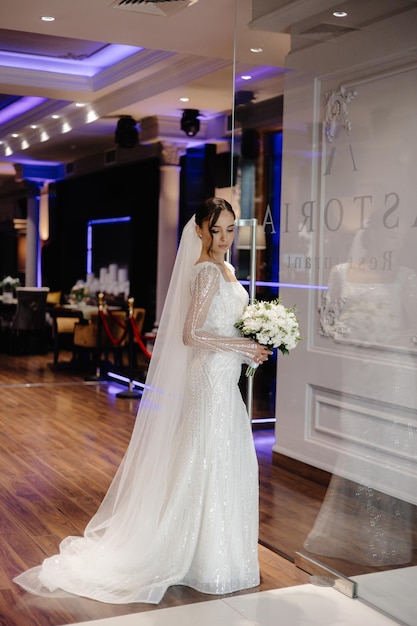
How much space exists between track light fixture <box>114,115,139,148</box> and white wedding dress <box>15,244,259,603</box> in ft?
23.2

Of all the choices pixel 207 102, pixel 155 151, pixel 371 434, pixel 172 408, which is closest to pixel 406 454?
pixel 371 434

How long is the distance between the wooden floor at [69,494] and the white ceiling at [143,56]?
2242mm

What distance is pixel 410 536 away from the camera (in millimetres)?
3438

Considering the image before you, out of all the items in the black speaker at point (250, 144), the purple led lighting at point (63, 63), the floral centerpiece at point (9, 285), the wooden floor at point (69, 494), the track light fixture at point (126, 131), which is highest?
the purple led lighting at point (63, 63)

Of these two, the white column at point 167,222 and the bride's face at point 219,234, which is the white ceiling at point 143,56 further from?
the bride's face at point 219,234


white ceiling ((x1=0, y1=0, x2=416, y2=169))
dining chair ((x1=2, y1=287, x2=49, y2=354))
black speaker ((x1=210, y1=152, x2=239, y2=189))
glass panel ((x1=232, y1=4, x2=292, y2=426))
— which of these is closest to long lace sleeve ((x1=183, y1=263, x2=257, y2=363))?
glass panel ((x1=232, y1=4, x2=292, y2=426))

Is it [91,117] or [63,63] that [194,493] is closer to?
[63,63]

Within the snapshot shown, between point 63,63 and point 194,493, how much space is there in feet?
22.5

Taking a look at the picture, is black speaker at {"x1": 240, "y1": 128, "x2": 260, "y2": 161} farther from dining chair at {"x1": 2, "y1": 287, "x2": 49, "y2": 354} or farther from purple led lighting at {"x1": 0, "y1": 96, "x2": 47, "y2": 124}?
dining chair at {"x1": 2, "y1": 287, "x2": 49, "y2": 354}

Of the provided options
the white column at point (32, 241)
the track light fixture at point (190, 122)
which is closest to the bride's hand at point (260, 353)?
the track light fixture at point (190, 122)

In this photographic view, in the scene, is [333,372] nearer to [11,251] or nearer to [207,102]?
[207,102]

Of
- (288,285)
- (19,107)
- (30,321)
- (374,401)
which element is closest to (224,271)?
(288,285)

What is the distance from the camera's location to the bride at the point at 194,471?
145 inches

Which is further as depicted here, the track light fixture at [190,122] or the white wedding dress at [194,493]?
the track light fixture at [190,122]
